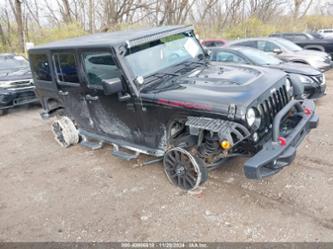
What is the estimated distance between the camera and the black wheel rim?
3.73 metres

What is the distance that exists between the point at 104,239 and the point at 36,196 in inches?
58.5

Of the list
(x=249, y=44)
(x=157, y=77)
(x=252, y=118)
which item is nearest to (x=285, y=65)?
(x=249, y=44)

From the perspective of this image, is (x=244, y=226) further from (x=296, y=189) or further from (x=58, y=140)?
(x=58, y=140)

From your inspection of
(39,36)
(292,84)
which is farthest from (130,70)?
(39,36)

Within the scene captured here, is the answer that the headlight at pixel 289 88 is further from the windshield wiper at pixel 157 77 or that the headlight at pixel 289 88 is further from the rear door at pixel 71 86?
the rear door at pixel 71 86

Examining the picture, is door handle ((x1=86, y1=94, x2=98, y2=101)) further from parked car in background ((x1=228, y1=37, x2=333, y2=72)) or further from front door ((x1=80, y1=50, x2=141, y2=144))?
parked car in background ((x1=228, y1=37, x2=333, y2=72))

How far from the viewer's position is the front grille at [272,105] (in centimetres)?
348

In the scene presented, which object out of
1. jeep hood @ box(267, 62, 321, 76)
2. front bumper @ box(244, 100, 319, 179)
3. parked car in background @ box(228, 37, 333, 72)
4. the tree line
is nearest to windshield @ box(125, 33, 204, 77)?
front bumper @ box(244, 100, 319, 179)

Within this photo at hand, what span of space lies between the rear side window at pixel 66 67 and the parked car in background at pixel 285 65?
3621mm

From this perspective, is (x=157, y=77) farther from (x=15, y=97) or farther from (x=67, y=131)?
(x=15, y=97)

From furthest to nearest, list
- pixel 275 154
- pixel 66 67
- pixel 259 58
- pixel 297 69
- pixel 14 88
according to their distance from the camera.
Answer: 1. pixel 14 88
2. pixel 259 58
3. pixel 297 69
4. pixel 66 67
5. pixel 275 154

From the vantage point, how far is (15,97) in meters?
8.26

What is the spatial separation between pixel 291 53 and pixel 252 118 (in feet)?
25.3

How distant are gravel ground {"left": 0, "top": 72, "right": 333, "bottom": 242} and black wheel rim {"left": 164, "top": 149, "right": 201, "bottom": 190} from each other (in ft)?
0.46
